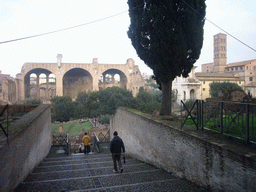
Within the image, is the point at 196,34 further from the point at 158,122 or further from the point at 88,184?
the point at 88,184

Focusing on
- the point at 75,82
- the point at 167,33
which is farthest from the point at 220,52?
the point at 167,33

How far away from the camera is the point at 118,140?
17.7 ft

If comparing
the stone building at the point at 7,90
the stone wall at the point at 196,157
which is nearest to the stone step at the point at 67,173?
the stone wall at the point at 196,157

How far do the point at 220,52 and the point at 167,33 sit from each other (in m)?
62.8

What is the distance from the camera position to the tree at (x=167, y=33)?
7977 millimetres

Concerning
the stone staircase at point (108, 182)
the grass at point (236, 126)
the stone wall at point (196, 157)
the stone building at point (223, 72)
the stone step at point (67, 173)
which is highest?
the stone building at point (223, 72)

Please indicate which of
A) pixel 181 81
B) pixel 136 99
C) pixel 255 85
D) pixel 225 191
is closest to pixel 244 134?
pixel 225 191

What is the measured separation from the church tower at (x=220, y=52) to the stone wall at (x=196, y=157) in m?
63.0

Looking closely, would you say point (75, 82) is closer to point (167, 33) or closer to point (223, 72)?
point (167, 33)

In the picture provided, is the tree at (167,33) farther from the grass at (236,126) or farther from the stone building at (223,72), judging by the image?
the stone building at (223,72)

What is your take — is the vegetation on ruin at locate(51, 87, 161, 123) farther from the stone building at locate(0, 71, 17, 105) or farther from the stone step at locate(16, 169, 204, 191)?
the stone step at locate(16, 169, 204, 191)

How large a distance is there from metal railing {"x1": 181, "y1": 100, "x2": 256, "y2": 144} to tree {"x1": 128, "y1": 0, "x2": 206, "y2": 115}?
3680 millimetres

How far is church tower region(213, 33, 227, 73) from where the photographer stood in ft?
210

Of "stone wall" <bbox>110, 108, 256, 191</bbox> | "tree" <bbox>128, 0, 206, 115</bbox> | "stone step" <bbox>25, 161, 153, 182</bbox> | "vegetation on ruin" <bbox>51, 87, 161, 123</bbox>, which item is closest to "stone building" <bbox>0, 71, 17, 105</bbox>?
"vegetation on ruin" <bbox>51, 87, 161, 123</bbox>
